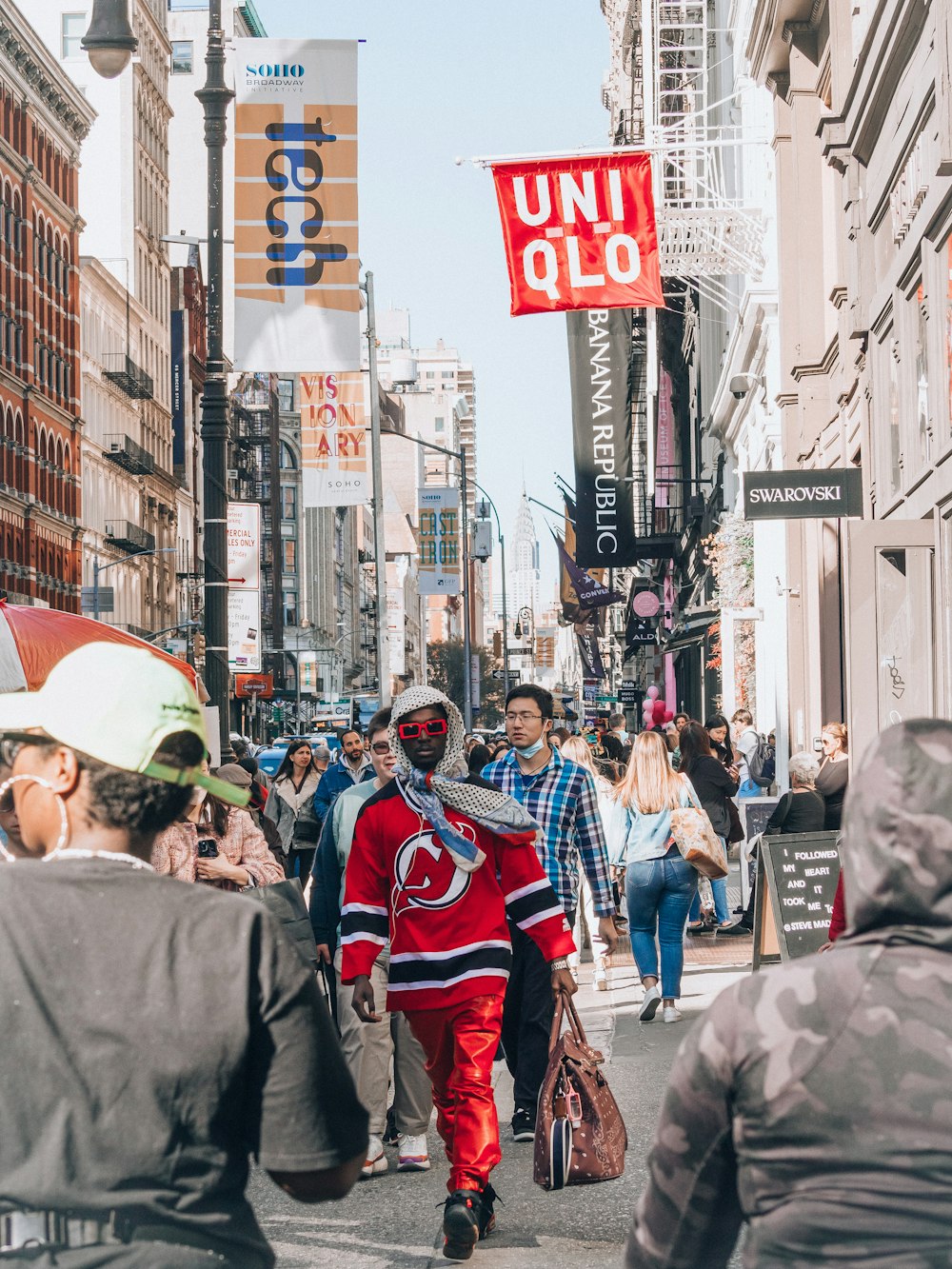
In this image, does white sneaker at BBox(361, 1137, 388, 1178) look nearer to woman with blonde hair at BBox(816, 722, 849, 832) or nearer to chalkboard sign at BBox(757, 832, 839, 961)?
chalkboard sign at BBox(757, 832, 839, 961)

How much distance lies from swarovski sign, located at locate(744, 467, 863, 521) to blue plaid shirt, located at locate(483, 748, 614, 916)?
6113mm

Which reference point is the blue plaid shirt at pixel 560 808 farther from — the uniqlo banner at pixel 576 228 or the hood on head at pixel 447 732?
the uniqlo banner at pixel 576 228

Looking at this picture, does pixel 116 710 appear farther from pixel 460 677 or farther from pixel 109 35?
pixel 460 677

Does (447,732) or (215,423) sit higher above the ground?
(215,423)

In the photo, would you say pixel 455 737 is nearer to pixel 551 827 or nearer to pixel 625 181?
pixel 551 827

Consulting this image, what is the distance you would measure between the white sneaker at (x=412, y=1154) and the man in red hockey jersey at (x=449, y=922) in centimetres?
114

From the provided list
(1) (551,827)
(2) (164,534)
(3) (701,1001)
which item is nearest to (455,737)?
(1) (551,827)

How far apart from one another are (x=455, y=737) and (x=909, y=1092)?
4.60 meters

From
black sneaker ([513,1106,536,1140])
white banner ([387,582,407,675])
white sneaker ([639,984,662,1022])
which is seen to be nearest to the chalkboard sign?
white sneaker ([639,984,662,1022])

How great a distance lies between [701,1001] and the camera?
12.1 m

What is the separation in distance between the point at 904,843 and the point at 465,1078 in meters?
4.14

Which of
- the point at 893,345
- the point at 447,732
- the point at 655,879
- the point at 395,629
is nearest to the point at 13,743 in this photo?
the point at 447,732

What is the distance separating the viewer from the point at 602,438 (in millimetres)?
34969

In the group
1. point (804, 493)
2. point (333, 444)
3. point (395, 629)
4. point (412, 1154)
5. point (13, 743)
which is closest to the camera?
point (13, 743)
